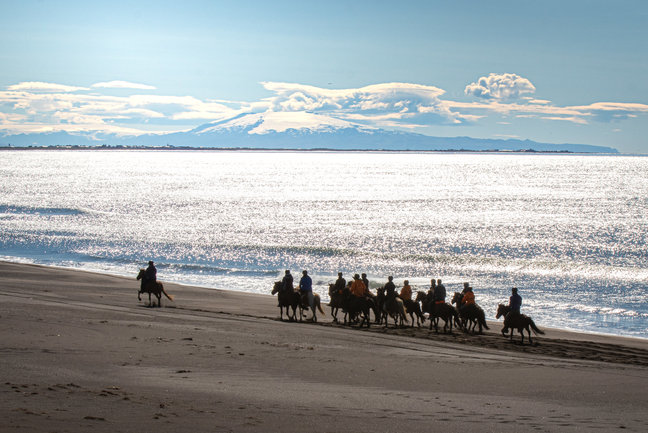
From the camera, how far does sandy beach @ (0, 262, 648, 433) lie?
9672 mm

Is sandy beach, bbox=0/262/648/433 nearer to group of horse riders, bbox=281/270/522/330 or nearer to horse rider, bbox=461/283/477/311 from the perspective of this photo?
group of horse riders, bbox=281/270/522/330

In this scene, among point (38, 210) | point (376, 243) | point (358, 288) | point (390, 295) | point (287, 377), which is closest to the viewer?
point (287, 377)

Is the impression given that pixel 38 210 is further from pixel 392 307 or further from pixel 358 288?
pixel 392 307

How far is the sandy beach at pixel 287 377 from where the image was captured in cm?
967

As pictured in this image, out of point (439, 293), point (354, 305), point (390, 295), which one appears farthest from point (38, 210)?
point (439, 293)

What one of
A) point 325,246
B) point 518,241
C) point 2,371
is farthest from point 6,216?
point 2,371

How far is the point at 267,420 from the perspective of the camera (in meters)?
9.69

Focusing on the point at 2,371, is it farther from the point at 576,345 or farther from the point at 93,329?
the point at 576,345

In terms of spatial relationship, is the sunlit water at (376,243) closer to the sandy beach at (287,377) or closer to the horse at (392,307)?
the horse at (392,307)

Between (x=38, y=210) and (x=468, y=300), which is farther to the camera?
(x=38, y=210)

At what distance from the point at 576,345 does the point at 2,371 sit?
53.0 feet

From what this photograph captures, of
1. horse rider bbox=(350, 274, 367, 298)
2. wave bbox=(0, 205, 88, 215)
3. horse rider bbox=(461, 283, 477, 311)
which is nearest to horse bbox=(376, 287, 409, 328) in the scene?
horse rider bbox=(350, 274, 367, 298)

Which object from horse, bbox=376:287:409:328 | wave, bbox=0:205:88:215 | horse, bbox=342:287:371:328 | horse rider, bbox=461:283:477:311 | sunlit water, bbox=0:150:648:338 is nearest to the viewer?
horse rider, bbox=461:283:477:311

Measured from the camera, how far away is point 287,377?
12867 mm
